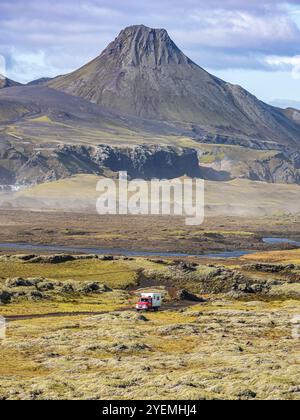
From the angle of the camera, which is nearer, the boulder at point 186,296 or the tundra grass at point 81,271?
the boulder at point 186,296

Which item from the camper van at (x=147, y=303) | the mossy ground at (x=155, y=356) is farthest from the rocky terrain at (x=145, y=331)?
the camper van at (x=147, y=303)

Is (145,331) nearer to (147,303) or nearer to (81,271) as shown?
(147,303)

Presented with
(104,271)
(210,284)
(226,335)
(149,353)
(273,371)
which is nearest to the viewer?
(273,371)

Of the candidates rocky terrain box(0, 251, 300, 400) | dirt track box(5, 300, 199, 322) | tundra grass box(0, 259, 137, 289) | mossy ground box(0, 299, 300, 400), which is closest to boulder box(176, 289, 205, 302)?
rocky terrain box(0, 251, 300, 400)

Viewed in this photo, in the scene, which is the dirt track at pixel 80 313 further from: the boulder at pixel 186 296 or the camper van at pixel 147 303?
the camper van at pixel 147 303

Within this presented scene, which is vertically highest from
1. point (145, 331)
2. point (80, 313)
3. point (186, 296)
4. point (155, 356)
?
point (155, 356)

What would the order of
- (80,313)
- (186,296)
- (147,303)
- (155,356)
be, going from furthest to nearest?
(186,296) < (147,303) < (80,313) < (155,356)

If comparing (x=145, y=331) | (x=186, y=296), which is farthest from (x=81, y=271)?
(x=145, y=331)

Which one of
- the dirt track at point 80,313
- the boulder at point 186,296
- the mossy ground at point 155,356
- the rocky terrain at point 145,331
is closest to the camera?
the mossy ground at point 155,356
